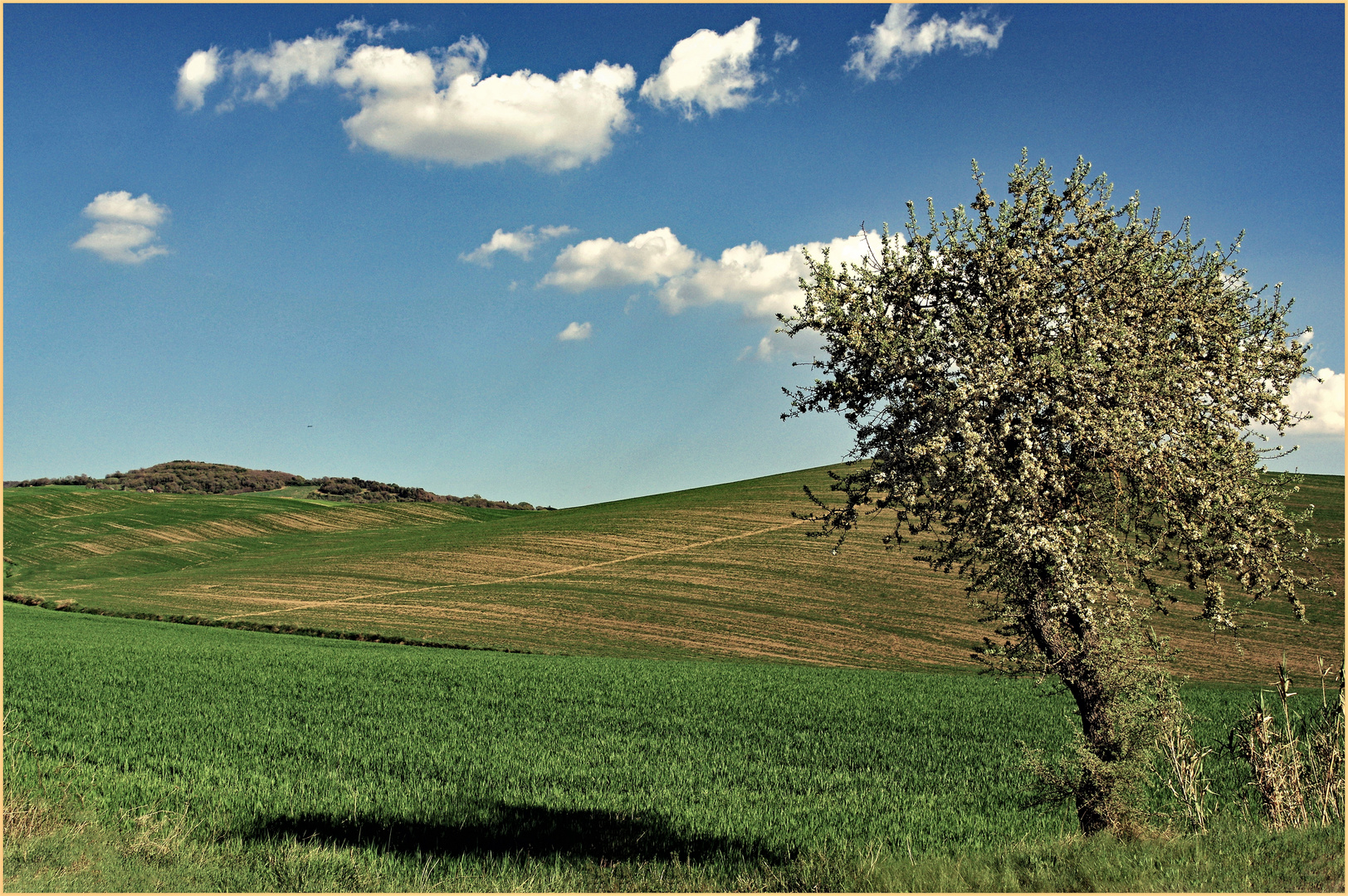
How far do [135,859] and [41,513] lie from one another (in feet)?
328

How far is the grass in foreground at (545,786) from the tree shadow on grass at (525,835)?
50mm

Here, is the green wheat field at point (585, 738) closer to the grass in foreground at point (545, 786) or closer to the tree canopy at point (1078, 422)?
the grass in foreground at point (545, 786)

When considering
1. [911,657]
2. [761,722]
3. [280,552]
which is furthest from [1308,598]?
[280,552]

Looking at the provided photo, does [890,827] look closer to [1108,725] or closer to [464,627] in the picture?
[1108,725]

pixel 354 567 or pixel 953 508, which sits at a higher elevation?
pixel 953 508

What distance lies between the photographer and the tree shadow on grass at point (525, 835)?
10555mm

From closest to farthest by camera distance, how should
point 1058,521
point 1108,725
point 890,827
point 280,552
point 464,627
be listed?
point 1058,521 → point 1108,725 → point 890,827 → point 464,627 → point 280,552

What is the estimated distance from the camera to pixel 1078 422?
27.6ft

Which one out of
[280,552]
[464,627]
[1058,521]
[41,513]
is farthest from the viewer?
[41,513]

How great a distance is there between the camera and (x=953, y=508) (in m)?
9.31

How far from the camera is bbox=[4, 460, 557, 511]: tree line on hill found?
111875 millimetres

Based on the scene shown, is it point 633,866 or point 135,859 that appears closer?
point 135,859

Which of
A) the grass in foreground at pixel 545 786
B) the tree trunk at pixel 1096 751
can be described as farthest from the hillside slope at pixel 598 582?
the tree trunk at pixel 1096 751

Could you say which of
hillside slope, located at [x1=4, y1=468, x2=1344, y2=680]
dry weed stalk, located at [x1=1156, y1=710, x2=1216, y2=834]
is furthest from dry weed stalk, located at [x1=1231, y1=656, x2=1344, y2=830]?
hillside slope, located at [x1=4, y1=468, x2=1344, y2=680]
